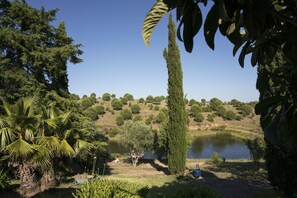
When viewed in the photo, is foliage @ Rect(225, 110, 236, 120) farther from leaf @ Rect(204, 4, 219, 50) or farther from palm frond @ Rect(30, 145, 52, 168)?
leaf @ Rect(204, 4, 219, 50)

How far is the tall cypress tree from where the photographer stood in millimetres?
17688

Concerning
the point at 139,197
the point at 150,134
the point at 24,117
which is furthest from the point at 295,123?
the point at 150,134

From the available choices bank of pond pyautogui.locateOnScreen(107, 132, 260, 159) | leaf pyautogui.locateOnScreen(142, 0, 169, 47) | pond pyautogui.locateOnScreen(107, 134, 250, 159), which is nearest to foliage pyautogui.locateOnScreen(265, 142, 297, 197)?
leaf pyautogui.locateOnScreen(142, 0, 169, 47)

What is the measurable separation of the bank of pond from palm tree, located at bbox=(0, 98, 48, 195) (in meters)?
21.8

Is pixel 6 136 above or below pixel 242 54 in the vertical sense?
below

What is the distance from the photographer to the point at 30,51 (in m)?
15.0

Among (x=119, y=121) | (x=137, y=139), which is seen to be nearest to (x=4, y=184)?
(x=137, y=139)

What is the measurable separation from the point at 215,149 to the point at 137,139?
64.3 ft

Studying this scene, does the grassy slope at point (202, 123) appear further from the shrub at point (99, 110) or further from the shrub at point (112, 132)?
the shrub at point (112, 132)

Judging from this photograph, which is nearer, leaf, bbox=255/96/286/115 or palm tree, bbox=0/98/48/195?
leaf, bbox=255/96/286/115

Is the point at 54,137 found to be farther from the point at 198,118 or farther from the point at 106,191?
the point at 198,118

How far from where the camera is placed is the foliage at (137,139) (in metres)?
23.5

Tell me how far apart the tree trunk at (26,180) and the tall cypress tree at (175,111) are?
9139 millimetres

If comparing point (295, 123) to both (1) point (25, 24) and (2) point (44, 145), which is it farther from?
(1) point (25, 24)
